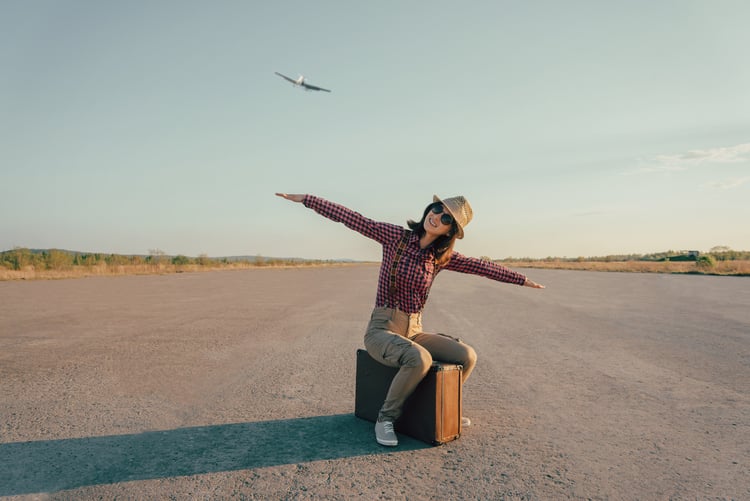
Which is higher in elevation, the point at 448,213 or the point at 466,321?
the point at 448,213

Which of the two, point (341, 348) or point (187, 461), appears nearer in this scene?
point (187, 461)

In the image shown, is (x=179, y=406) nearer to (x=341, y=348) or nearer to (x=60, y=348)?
(x=341, y=348)

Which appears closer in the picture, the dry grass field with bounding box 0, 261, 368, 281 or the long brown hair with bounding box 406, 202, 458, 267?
the long brown hair with bounding box 406, 202, 458, 267

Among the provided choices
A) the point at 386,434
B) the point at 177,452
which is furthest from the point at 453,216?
the point at 177,452

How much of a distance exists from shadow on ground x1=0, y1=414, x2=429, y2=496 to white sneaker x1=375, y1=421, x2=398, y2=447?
0.17 feet

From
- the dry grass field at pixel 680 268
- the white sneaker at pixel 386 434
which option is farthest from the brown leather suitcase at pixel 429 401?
the dry grass field at pixel 680 268

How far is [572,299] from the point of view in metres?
17.5

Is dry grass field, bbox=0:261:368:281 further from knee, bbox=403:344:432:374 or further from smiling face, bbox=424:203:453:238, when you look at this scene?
knee, bbox=403:344:432:374

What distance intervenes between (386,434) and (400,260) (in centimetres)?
131

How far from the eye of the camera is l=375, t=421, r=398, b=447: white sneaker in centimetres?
403

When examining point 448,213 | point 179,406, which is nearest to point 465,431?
point 448,213

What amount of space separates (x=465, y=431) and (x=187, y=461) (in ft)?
6.82

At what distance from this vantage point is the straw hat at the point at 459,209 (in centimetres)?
433

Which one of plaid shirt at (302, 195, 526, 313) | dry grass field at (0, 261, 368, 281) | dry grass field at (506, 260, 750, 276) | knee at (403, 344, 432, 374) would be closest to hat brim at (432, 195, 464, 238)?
plaid shirt at (302, 195, 526, 313)
